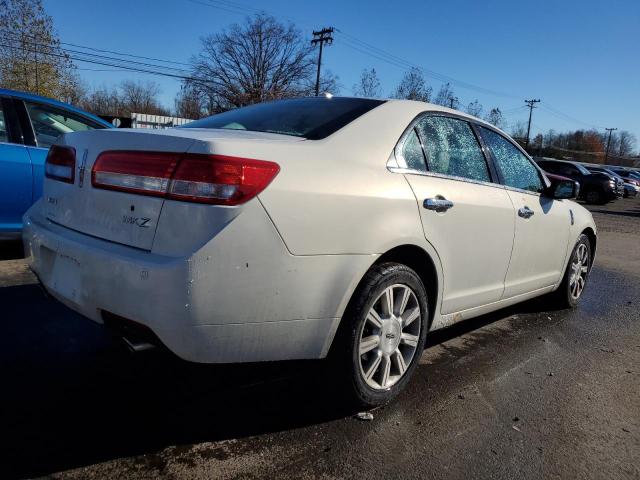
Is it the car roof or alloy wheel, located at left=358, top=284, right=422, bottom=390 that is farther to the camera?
the car roof

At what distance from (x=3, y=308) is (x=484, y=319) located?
12.4 feet

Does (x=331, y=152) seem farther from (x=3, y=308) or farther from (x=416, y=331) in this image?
(x=3, y=308)

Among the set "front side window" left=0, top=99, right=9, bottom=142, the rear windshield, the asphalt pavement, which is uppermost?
the rear windshield

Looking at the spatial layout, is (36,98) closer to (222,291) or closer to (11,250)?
(11,250)

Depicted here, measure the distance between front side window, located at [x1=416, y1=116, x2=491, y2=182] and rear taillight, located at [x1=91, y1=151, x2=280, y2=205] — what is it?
49.2 inches

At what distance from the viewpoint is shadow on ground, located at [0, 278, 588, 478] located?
217cm

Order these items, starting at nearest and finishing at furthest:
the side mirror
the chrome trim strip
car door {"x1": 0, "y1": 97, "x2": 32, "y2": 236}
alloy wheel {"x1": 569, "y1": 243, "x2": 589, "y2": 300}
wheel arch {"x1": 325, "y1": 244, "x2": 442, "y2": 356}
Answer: wheel arch {"x1": 325, "y1": 244, "x2": 442, "y2": 356}
the chrome trim strip
the side mirror
car door {"x1": 0, "y1": 97, "x2": 32, "y2": 236}
alloy wheel {"x1": 569, "y1": 243, "x2": 589, "y2": 300}

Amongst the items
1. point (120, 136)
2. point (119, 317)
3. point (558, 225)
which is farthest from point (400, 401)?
point (558, 225)

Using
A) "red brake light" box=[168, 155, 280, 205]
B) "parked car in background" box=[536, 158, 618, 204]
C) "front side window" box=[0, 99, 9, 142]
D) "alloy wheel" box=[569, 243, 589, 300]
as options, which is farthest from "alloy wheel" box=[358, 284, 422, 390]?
"parked car in background" box=[536, 158, 618, 204]

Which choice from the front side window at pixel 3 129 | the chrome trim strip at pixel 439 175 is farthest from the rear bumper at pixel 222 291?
the front side window at pixel 3 129

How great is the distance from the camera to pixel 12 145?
478cm

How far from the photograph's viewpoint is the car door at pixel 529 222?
12.0 feet

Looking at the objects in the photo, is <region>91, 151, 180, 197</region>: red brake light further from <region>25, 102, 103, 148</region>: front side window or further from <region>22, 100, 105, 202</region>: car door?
<region>25, 102, 103, 148</region>: front side window

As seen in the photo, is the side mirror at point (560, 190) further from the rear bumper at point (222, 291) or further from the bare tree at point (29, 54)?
the bare tree at point (29, 54)
